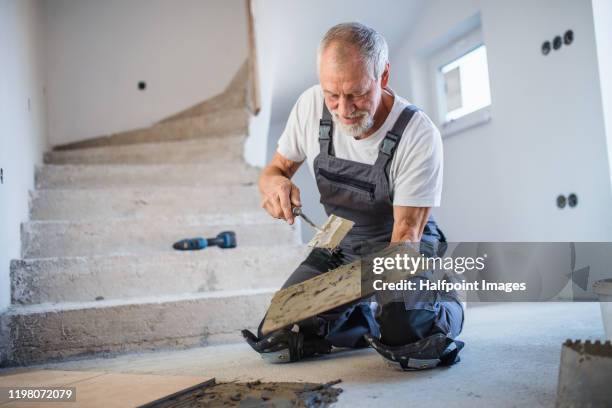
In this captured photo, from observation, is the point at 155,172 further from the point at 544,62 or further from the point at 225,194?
the point at 544,62

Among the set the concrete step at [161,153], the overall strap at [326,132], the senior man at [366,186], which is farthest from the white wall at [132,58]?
the overall strap at [326,132]

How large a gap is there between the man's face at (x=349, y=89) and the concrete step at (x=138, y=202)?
148 cm

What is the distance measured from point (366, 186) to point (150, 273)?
1195 mm

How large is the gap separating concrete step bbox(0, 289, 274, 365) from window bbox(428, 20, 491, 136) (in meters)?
1.96

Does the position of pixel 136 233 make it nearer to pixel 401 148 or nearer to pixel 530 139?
pixel 401 148

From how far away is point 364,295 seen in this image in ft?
4.04

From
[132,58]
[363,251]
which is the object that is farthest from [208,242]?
[132,58]

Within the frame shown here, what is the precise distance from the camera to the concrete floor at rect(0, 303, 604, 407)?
1154 millimetres

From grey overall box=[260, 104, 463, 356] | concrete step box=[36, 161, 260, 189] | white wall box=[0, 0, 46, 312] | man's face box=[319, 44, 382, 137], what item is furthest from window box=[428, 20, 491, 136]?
white wall box=[0, 0, 46, 312]

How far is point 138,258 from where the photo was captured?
2.34 m

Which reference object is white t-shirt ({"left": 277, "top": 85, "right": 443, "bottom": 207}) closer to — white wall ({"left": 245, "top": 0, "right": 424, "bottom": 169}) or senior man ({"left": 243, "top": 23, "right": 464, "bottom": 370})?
senior man ({"left": 243, "top": 23, "right": 464, "bottom": 370})

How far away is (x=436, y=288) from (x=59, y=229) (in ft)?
5.69

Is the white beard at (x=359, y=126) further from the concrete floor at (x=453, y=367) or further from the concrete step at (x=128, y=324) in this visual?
the concrete step at (x=128, y=324)

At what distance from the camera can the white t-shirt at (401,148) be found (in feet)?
4.78
